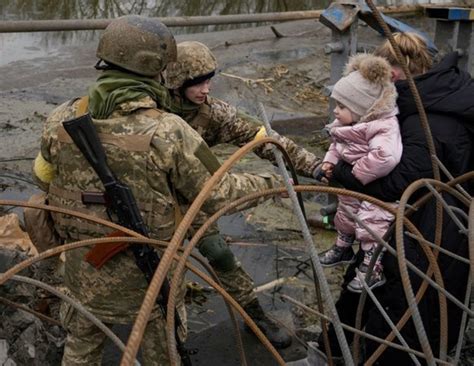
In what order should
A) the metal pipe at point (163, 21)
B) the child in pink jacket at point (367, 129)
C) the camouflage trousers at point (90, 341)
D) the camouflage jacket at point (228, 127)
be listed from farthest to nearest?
1. the metal pipe at point (163, 21)
2. the camouflage jacket at point (228, 127)
3. the child in pink jacket at point (367, 129)
4. the camouflage trousers at point (90, 341)

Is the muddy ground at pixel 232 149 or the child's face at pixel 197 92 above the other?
the child's face at pixel 197 92

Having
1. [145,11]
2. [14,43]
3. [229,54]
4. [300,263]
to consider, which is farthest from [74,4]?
[300,263]

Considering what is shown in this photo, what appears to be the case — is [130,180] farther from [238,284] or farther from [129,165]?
[238,284]

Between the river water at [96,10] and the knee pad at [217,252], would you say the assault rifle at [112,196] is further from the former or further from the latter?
the river water at [96,10]

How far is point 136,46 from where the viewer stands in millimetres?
2670

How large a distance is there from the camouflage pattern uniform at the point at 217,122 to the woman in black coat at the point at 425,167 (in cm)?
37

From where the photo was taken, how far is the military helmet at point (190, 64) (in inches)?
133

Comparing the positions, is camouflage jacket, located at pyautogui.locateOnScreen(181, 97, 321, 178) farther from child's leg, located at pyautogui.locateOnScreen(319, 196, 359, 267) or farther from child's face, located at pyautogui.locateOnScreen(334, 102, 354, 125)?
child's face, located at pyautogui.locateOnScreen(334, 102, 354, 125)

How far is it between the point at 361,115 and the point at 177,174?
0.89 m

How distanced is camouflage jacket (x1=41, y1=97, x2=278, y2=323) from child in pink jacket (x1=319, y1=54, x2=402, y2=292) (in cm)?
43

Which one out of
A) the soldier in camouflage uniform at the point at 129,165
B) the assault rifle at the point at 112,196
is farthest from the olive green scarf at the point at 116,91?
the assault rifle at the point at 112,196

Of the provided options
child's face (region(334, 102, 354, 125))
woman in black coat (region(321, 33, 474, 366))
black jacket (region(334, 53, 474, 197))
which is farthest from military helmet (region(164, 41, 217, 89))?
black jacket (region(334, 53, 474, 197))

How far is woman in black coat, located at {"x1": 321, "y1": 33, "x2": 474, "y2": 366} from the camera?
9.70 feet

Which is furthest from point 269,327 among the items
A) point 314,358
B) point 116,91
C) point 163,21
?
point 163,21
